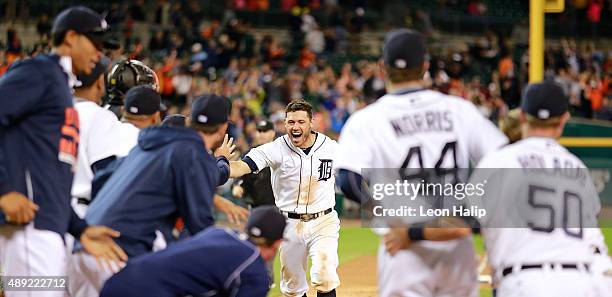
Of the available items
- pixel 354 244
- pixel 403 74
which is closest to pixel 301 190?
pixel 403 74

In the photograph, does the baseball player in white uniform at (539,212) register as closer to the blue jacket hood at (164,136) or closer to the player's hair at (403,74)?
the player's hair at (403,74)

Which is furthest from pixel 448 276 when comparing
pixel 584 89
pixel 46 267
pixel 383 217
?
pixel 584 89

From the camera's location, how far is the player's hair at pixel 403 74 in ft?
17.9

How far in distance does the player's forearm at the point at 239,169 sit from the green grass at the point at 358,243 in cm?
334

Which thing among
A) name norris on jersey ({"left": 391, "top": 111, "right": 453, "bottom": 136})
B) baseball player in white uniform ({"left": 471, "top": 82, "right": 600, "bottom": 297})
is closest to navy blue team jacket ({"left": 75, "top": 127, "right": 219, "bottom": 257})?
name norris on jersey ({"left": 391, "top": 111, "right": 453, "bottom": 136})

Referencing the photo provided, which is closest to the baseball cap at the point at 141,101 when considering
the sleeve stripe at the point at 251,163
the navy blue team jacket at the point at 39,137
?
the navy blue team jacket at the point at 39,137

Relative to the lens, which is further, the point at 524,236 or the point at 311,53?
the point at 311,53

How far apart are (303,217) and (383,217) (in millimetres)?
4193

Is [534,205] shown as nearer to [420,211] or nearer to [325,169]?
[420,211]

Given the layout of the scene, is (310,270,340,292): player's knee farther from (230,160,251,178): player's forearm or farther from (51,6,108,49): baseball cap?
(51,6,108,49): baseball cap

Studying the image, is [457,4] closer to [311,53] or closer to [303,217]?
[311,53]

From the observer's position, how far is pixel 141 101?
263 inches

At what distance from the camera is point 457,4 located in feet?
97.8

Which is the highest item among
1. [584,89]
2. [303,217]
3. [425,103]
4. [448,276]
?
[425,103]
